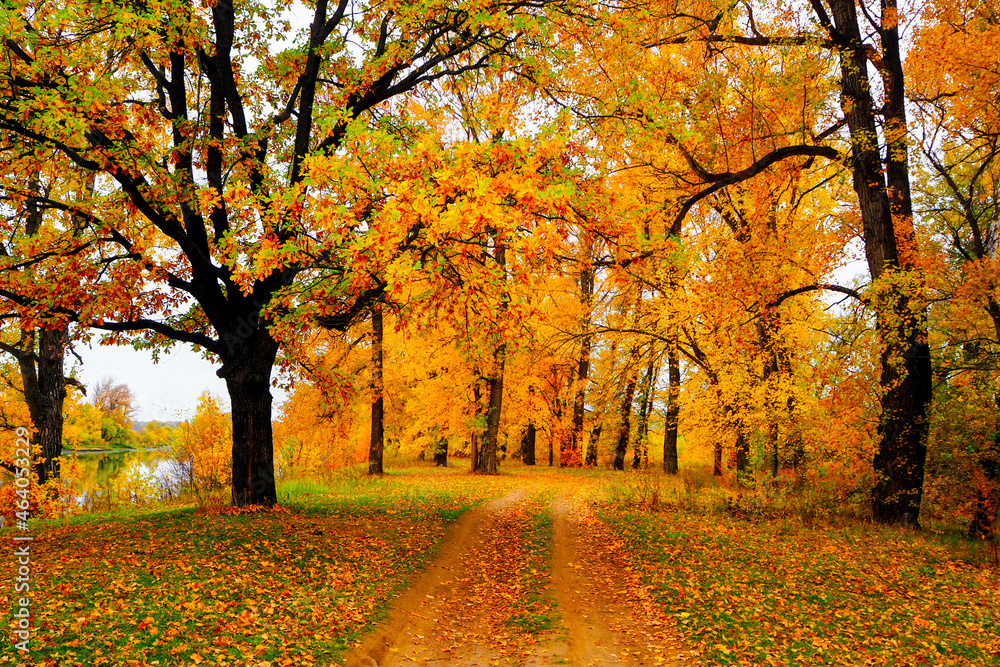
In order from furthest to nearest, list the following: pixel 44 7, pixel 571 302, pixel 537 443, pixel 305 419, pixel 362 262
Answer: pixel 537 443, pixel 571 302, pixel 305 419, pixel 44 7, pixel 362 262

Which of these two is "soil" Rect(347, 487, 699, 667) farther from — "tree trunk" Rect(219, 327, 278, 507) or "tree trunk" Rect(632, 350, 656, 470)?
"tree trunk" Rect(632, 350, 656, 470)

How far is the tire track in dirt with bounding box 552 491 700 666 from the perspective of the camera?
20.1ft

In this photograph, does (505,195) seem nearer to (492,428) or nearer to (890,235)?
(890,235)

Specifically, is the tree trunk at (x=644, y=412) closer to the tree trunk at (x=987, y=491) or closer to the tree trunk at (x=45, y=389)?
the tree trunk at (x=987, y=491)

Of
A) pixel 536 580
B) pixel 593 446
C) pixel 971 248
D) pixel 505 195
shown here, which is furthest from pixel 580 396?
pixel 505 195

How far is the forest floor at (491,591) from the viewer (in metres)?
5.63

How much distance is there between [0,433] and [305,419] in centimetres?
983

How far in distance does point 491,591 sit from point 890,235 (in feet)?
31.9

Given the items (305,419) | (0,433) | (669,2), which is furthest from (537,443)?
(669,2)

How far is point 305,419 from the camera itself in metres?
24.3

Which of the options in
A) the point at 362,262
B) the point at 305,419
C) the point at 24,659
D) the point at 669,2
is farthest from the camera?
the point at 305,419

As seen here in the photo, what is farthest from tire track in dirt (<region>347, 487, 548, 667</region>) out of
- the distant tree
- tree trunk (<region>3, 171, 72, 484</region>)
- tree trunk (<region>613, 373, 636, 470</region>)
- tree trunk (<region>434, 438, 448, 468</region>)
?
the distant tree

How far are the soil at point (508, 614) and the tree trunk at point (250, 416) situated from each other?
3.73 meters

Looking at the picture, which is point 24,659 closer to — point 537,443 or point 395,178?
point 395,178
